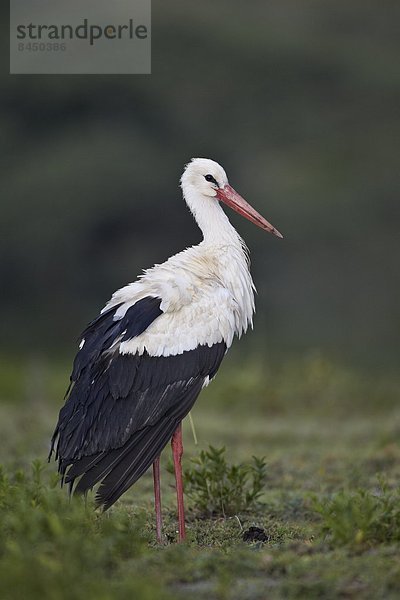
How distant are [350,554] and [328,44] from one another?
1309 inches

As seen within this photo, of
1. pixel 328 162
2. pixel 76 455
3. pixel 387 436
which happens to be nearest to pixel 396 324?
pixel 328 162

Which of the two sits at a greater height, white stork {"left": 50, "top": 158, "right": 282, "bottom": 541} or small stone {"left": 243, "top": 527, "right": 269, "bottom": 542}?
white stork {"left": 50, "top": 158, "right": 282, "bottom": 541}

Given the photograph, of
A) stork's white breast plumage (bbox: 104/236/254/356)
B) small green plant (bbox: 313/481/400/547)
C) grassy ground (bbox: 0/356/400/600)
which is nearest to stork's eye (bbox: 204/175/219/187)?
stork's white breast plumage (bbox: 104/236/254/356)

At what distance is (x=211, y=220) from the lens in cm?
776

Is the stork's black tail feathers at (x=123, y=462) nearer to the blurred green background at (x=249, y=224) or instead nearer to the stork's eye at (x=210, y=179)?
the blurred green background at (x=249, y=224)

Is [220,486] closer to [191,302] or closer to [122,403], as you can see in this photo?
[122,403]

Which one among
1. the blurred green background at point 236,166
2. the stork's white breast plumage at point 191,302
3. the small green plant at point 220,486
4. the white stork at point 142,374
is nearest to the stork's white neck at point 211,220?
the stork's white breast plumage at point 191,302

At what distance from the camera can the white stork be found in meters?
6.41

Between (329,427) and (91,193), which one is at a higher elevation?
(91,193)

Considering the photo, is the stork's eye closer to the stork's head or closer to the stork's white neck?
the stork's head

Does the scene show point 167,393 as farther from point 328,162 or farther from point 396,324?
point 328,162

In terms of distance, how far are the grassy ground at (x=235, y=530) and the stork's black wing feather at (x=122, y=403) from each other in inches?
12.1

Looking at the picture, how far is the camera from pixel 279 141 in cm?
3419

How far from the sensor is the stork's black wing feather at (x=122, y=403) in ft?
21.0
